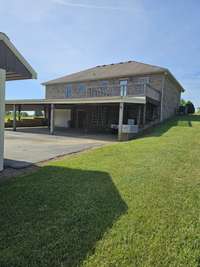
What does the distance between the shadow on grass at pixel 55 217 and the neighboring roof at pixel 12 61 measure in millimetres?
3112

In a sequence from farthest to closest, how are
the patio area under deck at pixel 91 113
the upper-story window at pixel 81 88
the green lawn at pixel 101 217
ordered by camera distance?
the upper-story window at pixel 81 88 < the patio area under deck at pixel 91 113 < the green lawn at pixel 101 217

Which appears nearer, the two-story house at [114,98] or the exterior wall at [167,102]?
the two-story house at [114,98]

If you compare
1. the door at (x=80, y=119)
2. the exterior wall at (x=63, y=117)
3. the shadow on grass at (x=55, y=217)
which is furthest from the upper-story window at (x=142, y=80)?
the shadow on grass at (x=55, y=217)

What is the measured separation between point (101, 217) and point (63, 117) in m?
22.5

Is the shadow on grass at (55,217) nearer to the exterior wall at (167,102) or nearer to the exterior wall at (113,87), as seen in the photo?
the exterior wall at (113,87)

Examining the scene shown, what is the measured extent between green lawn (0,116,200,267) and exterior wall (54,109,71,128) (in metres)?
19.0

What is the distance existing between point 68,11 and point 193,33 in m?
8.02

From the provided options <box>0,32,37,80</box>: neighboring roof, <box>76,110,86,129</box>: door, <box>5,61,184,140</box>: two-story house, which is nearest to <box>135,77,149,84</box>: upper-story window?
<box>5,61,184,140</box>: two-story house

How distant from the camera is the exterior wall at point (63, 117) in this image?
24.7 metres

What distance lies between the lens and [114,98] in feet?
45.2

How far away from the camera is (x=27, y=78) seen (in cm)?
680

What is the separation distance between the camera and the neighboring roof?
18.5 feet

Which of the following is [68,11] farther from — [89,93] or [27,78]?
[89,93]

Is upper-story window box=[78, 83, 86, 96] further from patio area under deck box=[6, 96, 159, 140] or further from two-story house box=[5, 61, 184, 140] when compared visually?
patio area under deck box=[6, 96, 159, 140]
